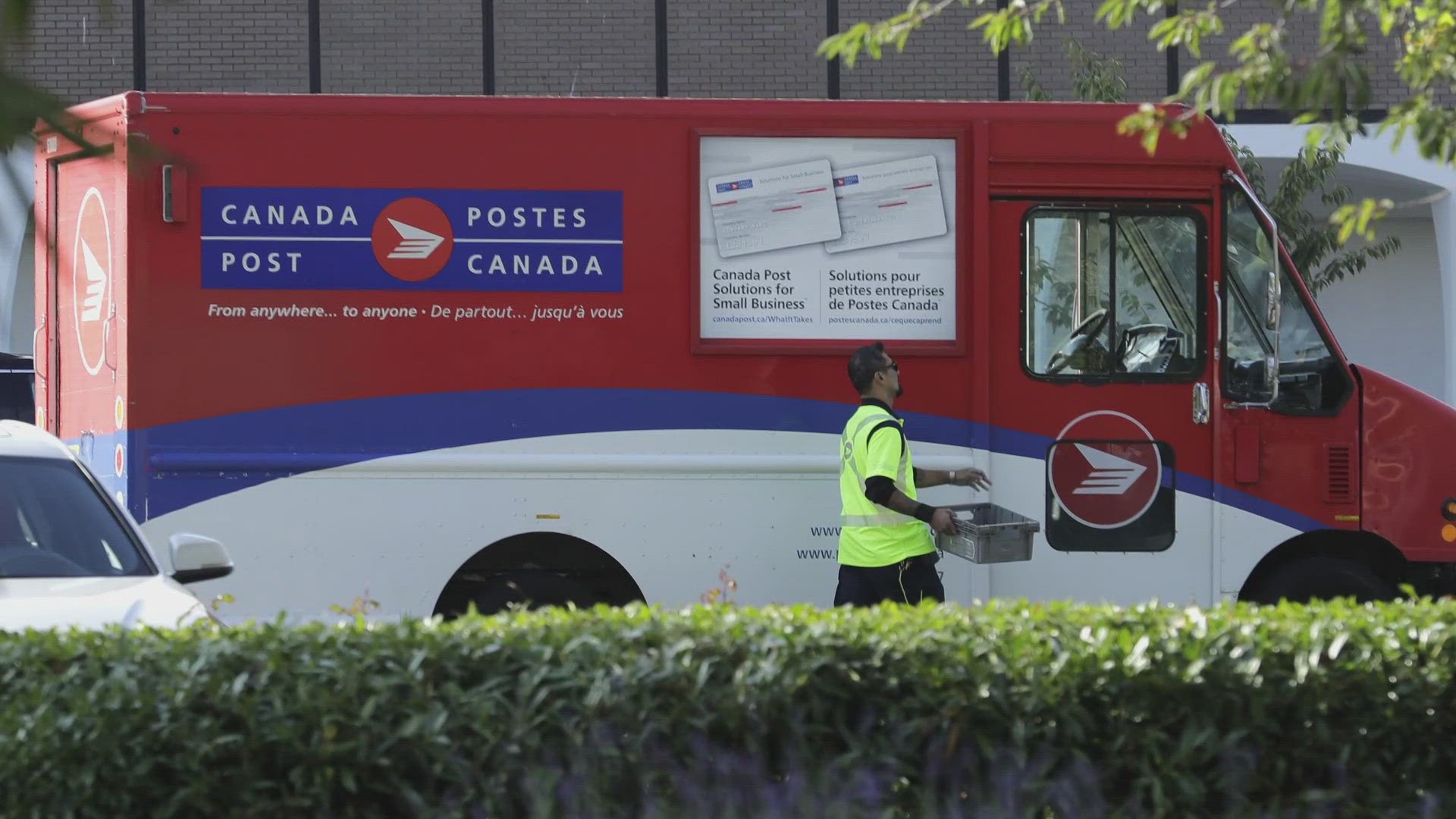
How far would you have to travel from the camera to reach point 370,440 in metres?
7.35

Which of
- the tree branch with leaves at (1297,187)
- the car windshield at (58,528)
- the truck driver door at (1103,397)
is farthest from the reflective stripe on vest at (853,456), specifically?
the tree branch with leaves at (1297,187)

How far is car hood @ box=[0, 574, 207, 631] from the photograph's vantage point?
5.21m

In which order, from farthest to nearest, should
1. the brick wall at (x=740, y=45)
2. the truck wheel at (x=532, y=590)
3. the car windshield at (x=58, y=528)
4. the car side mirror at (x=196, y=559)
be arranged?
the brick wall at (x=740, y=45) → the truck wheel at (x=532, y=590) → the car windshield at (x=58, y=528) → the car side mirror at (x=196, y=559)

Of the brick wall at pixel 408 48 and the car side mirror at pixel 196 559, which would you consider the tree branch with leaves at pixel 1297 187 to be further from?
the car side mirror at pixel 196 559

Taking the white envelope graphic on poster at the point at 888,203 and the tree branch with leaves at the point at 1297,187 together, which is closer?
the white envelope graphic on poster at the point at 888,203

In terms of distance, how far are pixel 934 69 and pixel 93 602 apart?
1274 centimetres

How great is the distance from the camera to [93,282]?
7.49 meters

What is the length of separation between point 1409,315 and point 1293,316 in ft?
39.4

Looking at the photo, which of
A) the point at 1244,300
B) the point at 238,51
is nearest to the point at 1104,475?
the point at 1244,300

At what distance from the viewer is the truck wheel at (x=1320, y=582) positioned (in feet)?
25.4

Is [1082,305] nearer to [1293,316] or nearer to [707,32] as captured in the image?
[1293,316]

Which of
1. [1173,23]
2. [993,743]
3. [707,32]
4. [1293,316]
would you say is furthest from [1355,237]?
[993,743]

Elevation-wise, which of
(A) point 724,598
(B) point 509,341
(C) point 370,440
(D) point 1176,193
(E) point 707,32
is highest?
(E) point 707,32

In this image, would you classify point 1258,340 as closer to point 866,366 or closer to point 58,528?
point 866,366
